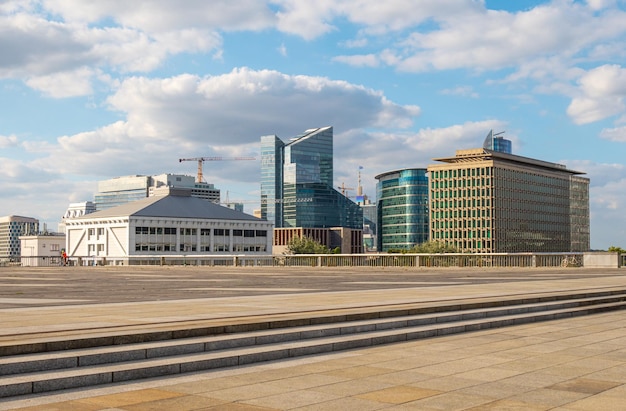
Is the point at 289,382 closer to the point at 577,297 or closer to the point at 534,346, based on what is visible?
the point at 534,346

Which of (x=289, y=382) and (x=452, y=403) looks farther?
(x=289, y=382)

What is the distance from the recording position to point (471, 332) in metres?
15.3

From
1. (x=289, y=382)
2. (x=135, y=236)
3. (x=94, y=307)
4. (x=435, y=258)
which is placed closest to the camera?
(x=289, y=382)

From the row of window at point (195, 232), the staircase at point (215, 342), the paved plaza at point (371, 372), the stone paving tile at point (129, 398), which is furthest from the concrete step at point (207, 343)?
the row of window at point (195, 232)

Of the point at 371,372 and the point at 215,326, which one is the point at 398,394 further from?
the point at 215,326

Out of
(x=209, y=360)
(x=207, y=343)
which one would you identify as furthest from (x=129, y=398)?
(x=207, y=343)

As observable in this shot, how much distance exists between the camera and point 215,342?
11328 mm

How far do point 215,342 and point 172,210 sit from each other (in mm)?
151913

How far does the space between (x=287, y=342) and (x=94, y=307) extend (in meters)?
6.33

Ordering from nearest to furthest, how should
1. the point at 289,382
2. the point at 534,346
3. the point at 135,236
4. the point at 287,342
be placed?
1. the point at 289,382
2. the point at 287,342
3. the point at 534,346
4. the point at 135,236

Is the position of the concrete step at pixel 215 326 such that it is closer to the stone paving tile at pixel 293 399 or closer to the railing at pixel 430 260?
the stone paving tile at pixel 293 399

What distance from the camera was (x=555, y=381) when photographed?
9891mm


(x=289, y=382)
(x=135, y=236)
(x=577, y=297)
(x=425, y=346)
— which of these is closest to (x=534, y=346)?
(x=425, y=346)

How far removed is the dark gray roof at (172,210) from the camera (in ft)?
510
